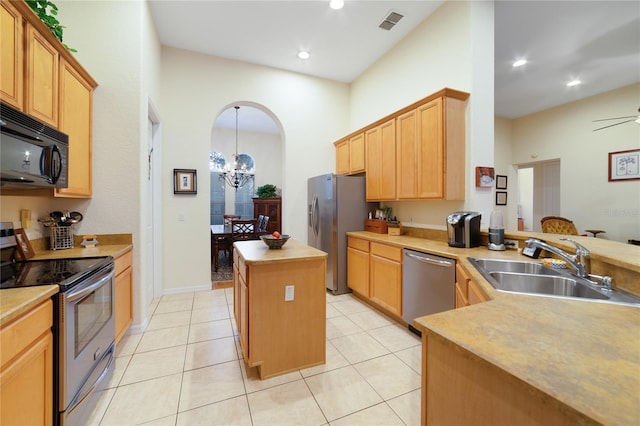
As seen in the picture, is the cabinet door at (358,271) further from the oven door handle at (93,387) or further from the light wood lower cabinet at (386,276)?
the oven door handle at (93,387)

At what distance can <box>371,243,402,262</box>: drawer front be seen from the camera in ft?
9.18

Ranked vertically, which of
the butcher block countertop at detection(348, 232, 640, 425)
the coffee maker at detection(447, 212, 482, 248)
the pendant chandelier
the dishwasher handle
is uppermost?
the pendant chandelier

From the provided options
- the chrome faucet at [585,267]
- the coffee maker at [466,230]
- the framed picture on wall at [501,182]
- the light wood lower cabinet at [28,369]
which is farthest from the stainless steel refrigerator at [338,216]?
the framed picture on wall at [501,182]

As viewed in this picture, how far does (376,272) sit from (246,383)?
1.79 m

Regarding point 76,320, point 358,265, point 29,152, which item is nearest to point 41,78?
point 29,152

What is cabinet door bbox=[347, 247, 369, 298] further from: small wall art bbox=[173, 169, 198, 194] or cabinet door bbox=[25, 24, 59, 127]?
cabinet door bbox=[25, 24, 59, 127]

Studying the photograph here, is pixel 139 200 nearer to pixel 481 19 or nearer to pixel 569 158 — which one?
pixel 481 19

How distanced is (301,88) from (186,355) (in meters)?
4.02

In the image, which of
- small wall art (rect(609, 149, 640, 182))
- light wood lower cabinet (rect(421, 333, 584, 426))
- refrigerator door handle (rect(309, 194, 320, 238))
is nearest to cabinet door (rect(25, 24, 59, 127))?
light wood lower cabinet (rect(421, 333, 584, 426))

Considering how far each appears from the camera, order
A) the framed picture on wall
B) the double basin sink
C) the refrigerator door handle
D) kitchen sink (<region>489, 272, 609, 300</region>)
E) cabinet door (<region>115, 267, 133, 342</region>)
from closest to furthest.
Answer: the double basin sink, kitchen sink (<region>489, 272, 609, 300</region>), cabinet door (<region>115, 267, 133, 342</region>), the refrigerator door handle, the framed picture on wall

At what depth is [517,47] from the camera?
354 centimetres

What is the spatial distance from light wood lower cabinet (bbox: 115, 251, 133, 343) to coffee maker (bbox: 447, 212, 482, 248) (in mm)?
2958

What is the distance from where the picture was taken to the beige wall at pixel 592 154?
4418 mm

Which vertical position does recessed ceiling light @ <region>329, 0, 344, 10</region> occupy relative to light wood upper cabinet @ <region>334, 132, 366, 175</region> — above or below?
above
